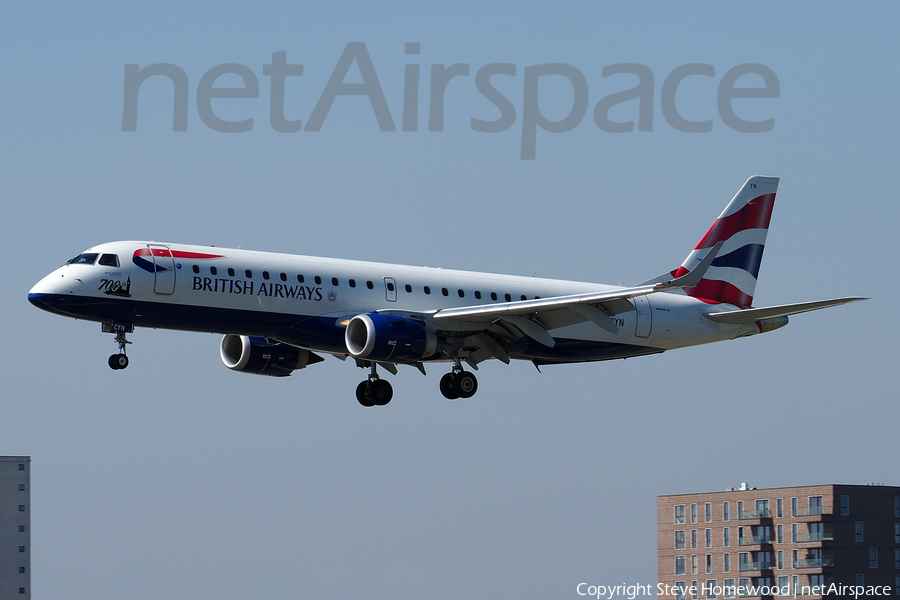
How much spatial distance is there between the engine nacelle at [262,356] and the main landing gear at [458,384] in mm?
6106

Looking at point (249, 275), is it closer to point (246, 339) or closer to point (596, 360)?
point (246, 339)

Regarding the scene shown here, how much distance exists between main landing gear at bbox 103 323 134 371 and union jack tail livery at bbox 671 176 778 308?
23.7m

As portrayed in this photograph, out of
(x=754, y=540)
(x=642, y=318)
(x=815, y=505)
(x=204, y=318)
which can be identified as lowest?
(x=754, y=540)

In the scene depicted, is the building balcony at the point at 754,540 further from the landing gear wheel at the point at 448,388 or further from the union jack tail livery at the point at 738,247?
the landing gear wheel at the point at 448,388

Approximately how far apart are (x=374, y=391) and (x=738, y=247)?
17.6 meters

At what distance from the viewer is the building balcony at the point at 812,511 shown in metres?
102

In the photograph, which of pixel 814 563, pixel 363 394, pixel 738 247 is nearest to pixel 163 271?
pixel 363 394

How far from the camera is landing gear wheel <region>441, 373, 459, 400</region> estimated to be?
5888cm

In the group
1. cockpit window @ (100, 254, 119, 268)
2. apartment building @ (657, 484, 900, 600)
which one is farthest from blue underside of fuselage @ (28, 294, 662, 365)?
apartment building @ (657, 484, 900, 600)

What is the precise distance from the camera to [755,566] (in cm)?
10438

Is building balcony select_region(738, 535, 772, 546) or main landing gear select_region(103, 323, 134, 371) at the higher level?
main landing gear select_region(103, 323, 134, 371)

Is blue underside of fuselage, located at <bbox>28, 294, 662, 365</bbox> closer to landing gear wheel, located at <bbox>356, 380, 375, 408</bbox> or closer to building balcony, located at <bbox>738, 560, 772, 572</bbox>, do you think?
landing gear wheel, located at <bbox>356, 380, 375, 408</bbox>

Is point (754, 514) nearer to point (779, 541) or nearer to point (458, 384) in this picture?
point (779, 541)

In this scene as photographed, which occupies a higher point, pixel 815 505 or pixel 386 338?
pixel 386 338
